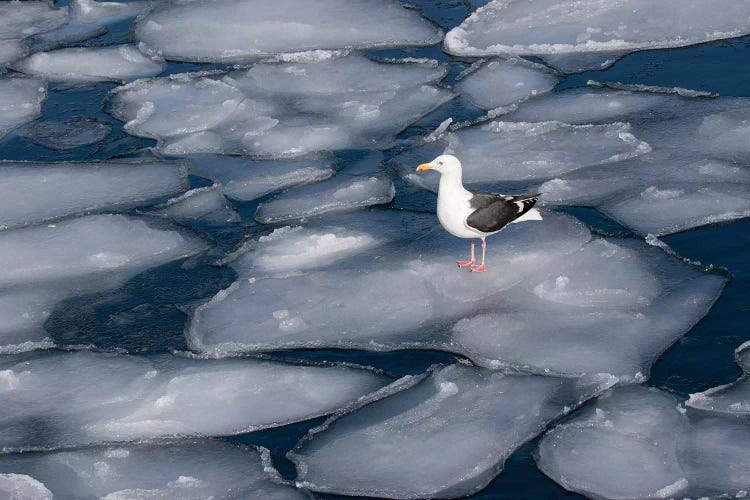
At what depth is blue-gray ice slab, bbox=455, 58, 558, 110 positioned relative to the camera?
26.3 ft

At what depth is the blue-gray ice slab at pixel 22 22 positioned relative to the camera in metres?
9.51

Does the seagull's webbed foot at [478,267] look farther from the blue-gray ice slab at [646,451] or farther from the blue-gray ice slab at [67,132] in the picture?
the blue-gray ice slab at [67,132]

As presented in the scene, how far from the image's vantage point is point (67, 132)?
8.05 meters

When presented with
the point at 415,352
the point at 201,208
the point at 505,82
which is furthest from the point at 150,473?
the point at 505,82

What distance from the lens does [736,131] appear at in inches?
287

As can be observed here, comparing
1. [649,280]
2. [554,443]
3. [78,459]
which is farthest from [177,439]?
[649,280]

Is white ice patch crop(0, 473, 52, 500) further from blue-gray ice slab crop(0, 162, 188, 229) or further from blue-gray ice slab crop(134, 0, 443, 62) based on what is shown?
blue-gray ice slab crop(134, 0, 443, 62)

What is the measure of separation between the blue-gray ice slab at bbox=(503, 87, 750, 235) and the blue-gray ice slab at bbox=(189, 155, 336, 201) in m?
1.48

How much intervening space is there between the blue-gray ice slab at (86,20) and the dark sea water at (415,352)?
1431 millimetres

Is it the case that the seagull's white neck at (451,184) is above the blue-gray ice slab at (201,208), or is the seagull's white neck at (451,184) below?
above

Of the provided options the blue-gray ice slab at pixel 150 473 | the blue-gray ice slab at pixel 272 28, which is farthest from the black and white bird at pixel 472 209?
the blue-gray ice slab at pixel 272 28

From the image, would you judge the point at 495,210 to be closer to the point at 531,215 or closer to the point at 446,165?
the point at 531,215

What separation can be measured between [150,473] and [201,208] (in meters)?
2.47

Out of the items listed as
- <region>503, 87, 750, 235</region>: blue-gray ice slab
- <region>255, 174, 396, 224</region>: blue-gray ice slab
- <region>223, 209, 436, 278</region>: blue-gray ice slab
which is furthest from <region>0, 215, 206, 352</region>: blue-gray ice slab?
<region>503, 87, 750, 235</region>: blue-gray ice slab
